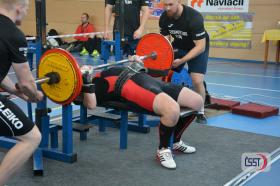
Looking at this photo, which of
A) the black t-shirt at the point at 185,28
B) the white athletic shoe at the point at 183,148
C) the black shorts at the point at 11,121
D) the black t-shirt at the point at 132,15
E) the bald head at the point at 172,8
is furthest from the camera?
the black t-shirt at the point at 132,15

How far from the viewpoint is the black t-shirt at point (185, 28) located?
353 cm

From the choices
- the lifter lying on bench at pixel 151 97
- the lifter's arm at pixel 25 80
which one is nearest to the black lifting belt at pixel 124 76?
the lifter lying on bench at pixel 151 97

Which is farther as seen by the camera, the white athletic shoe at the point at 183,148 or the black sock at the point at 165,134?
the white athletic shoe at the point at 183,148

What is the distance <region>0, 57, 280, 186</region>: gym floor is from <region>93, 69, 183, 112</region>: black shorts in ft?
1.36

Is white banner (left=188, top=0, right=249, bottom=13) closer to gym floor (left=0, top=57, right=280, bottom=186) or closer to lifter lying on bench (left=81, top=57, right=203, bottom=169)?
gym floor (left=0, top=57, right=280, bottom=186)

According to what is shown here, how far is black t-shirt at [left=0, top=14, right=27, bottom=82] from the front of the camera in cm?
181

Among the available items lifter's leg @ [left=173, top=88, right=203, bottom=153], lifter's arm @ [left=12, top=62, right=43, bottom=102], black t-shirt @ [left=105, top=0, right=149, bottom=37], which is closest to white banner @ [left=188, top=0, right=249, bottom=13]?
black t-shirt @ [left=105, top=0, right=149, bottom=37]

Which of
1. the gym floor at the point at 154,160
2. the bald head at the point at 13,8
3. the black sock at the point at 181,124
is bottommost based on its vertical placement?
the gym floor at the point at 154,160

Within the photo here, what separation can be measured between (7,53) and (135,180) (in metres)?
1.10

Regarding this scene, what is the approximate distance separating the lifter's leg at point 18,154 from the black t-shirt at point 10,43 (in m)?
0.37

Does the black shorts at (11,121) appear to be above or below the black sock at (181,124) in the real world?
above

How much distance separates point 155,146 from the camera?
10.4ft

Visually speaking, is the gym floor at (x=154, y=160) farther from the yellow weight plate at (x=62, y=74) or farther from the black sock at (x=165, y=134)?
the yellow weight plate at (x=62, y=74)

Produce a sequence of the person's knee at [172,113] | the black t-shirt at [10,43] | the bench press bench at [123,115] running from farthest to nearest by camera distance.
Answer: the bench press bench at [123,115] → the person's knee at [172,113] → the black t-shirt at [10,43]
